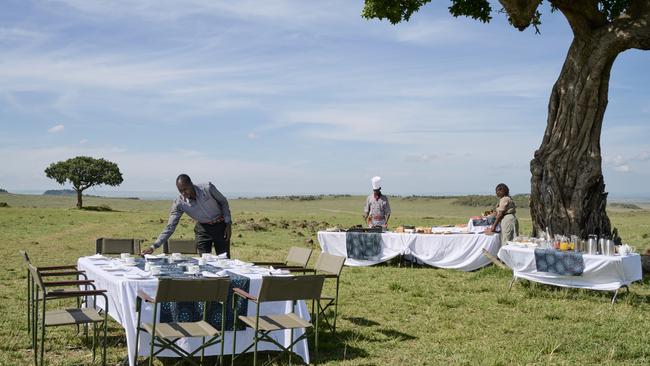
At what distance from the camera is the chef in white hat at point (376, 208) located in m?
12.9

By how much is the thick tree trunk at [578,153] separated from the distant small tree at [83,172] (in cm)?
4482

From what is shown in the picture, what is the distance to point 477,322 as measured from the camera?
25.8ft

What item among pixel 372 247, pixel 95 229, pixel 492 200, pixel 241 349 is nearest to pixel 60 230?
pixel 95 229

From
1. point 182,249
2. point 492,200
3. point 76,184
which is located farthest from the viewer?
point 492,200

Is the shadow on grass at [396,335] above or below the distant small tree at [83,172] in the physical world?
below

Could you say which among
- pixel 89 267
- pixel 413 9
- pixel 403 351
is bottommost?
pixel 403 351

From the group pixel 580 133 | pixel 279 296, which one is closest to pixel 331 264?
pixel 279 296

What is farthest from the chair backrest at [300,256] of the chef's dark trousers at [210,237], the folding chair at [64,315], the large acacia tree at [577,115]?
the large acacia tree at [577,115]

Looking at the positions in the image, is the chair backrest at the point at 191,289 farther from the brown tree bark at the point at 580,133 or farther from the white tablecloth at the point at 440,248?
the brown tree bark at the point at 580,133

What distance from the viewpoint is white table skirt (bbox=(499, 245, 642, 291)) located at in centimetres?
888

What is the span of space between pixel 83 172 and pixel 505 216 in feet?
149

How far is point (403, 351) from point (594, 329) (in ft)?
7.65

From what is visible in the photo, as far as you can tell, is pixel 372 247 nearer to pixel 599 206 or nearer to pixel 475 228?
pixel 475 228

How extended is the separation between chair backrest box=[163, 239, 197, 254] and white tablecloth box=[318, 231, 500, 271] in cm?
524
